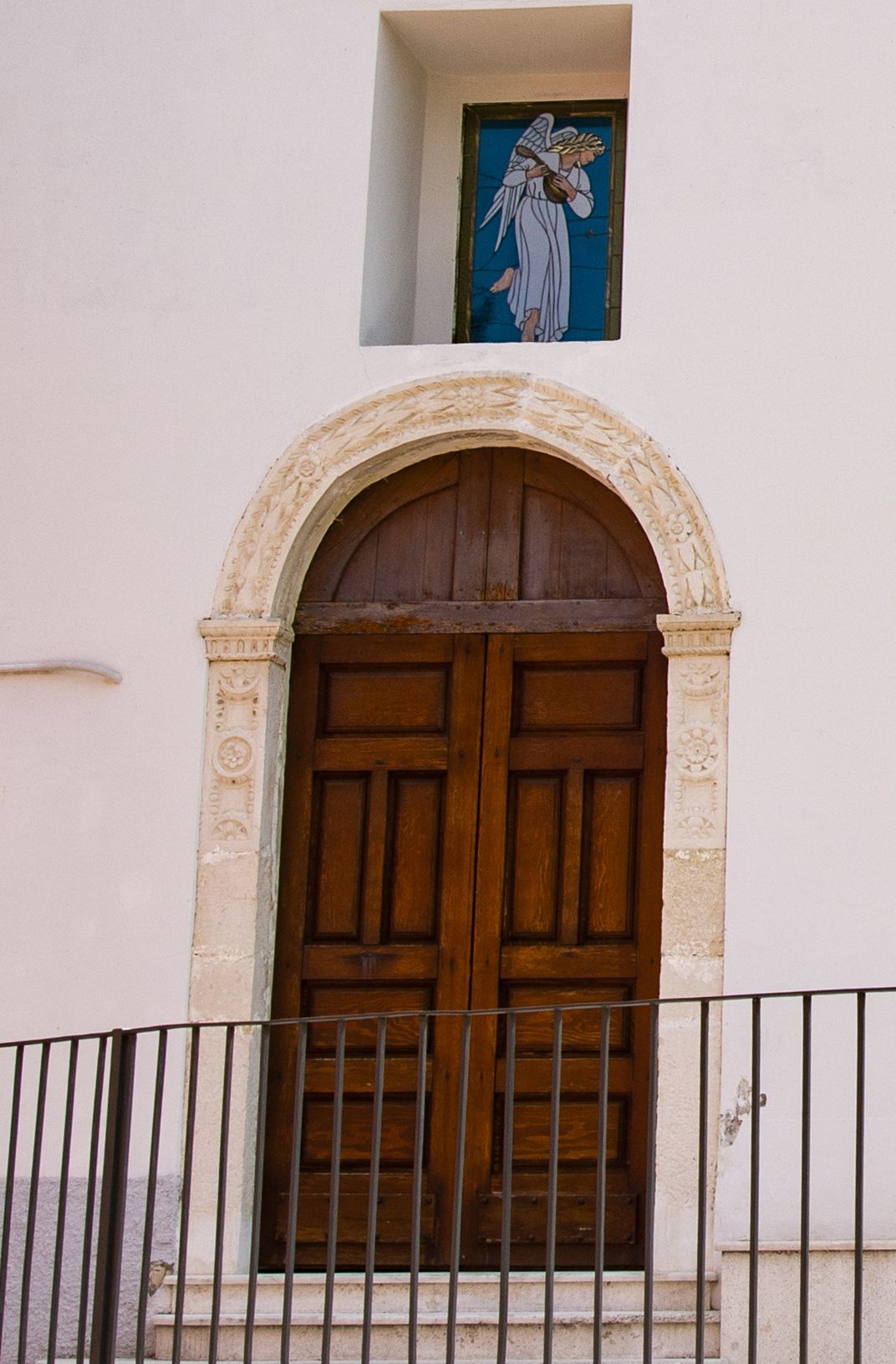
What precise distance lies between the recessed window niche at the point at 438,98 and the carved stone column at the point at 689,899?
170 cm

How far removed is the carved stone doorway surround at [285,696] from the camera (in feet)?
23.0

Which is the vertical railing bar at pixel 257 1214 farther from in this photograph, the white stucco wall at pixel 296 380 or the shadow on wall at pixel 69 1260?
the white stucco wall at pixel 296 380

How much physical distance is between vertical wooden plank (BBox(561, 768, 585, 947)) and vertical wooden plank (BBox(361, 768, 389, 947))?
62cm

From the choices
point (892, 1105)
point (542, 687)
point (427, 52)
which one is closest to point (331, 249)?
point (427, 52)

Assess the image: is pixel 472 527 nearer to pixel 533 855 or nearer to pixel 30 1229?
pixel 533 855

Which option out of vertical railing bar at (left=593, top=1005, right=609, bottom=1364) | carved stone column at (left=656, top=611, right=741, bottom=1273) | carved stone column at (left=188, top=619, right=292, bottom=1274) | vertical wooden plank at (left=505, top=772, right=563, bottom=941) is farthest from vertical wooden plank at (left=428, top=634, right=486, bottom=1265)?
A: vertical railing bar at (left=593, top=1005, right=609, bottom=1364)

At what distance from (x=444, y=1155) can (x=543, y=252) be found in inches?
132

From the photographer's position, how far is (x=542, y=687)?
7.55 metres

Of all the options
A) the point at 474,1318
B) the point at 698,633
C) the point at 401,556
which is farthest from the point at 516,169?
the point at 474,1318

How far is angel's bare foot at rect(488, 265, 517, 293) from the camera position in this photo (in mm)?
8234

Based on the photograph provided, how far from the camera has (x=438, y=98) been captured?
8500 mm

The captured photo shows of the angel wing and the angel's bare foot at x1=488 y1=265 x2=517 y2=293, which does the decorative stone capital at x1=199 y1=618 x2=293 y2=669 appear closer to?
the angel's bare foot at x1=488 y1=265 x2=517 y2=293

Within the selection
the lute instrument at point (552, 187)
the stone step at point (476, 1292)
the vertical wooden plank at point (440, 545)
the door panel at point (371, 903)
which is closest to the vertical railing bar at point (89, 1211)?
the stone step at point (476, 1292)

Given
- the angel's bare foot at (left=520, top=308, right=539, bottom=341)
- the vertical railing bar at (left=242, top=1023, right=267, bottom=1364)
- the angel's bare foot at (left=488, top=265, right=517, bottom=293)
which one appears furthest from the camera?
the angel's bare foot at (left=488, top=265, right=517, bottom=293)
